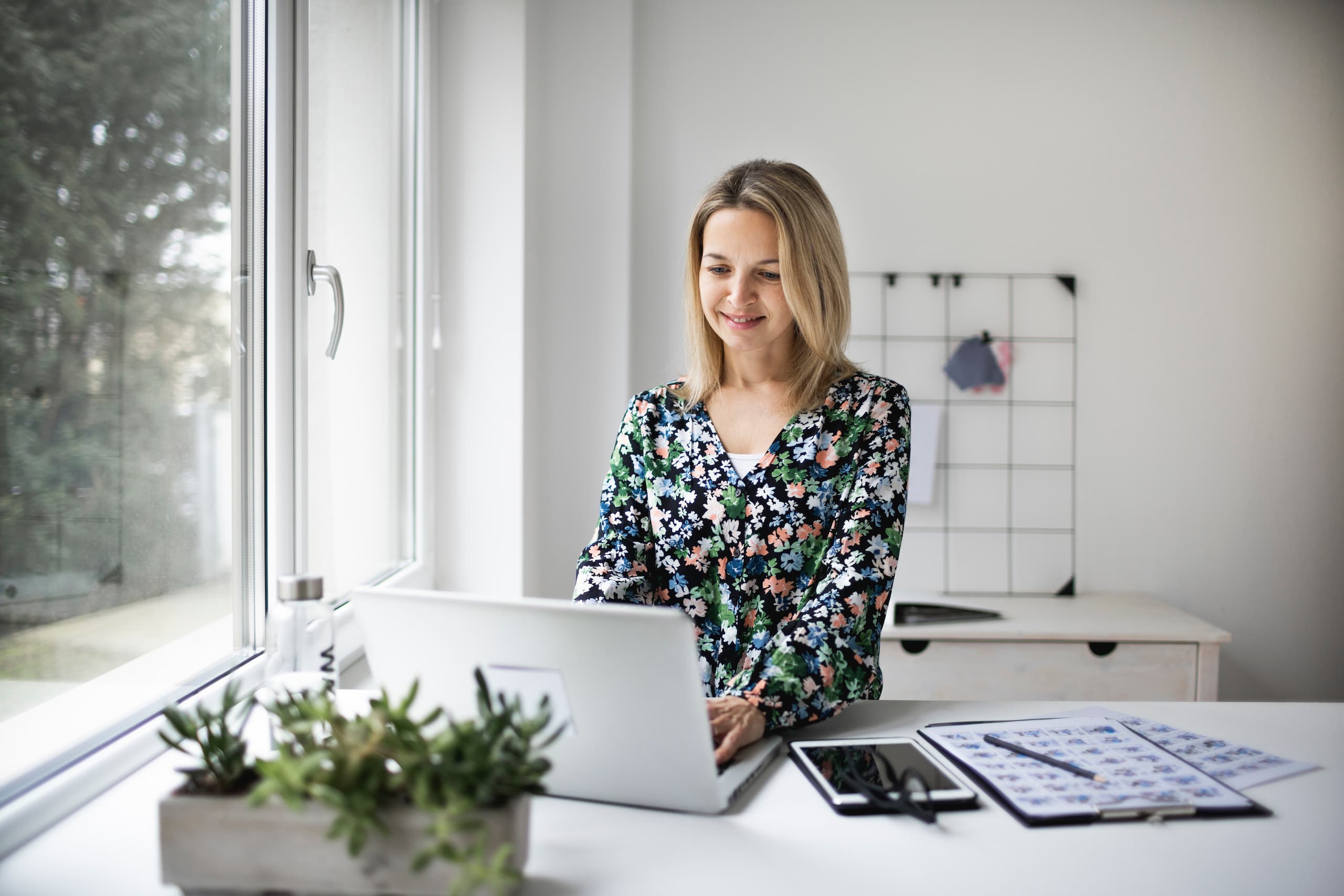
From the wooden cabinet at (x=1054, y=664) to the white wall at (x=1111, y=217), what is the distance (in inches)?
18.3

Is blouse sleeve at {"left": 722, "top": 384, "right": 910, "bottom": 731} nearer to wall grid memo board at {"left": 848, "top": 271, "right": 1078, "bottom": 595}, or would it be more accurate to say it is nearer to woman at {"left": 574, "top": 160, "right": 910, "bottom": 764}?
woman at {"left": 574, "top": 160, "right": 910, "bottom": 764}

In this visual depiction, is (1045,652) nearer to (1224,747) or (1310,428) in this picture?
(1310,428)

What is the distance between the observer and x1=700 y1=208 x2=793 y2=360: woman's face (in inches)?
57.1

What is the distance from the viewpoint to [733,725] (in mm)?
1025

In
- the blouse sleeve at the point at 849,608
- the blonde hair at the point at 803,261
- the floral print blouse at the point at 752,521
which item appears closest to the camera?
the blouse sleeve at the point at 849,608

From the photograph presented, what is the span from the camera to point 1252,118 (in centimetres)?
271

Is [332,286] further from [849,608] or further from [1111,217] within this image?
[1111,217]

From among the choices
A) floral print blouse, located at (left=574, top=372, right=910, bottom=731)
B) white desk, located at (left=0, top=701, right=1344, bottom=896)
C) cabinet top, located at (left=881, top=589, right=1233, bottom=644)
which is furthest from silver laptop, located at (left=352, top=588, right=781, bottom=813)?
cabinet top, located at (left=881, top=589, right=1233, bottom=644)

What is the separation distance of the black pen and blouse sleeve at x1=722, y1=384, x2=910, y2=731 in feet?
0.58

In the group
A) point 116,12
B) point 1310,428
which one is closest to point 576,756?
point 116,12

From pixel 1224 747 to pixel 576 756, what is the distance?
0.69 meters

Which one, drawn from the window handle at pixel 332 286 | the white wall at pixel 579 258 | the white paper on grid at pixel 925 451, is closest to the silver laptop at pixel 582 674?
the window handle at pixel 332 286

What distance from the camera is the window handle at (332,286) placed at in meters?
1.57

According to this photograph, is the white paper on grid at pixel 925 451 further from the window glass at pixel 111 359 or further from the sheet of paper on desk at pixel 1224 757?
the window glass at pixel 111 359
